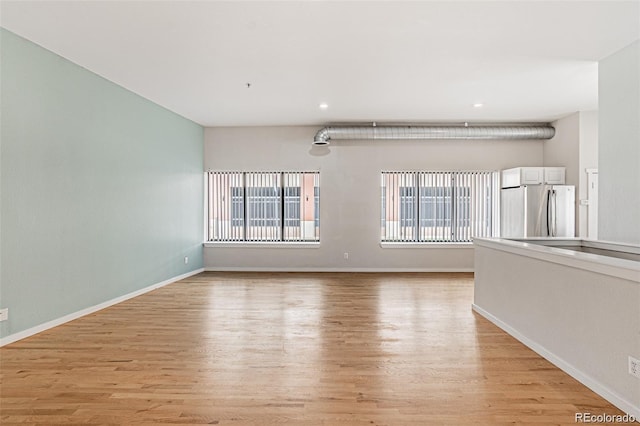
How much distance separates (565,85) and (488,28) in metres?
2.44

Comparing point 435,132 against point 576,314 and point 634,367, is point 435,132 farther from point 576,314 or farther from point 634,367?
point 634,367

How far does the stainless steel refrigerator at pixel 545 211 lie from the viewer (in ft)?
20.4

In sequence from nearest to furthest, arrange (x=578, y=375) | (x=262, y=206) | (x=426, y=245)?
(x=578, y=375) → (x=426, y=245) → (x=262, y=206)

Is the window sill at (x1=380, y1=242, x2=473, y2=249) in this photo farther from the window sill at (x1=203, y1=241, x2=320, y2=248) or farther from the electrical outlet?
the electrical outlet

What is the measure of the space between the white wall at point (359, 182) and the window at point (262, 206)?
10.5 inches

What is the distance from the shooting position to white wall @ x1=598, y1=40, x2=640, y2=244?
3.82 meters

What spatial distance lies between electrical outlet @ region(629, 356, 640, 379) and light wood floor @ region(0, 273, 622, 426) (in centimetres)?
30

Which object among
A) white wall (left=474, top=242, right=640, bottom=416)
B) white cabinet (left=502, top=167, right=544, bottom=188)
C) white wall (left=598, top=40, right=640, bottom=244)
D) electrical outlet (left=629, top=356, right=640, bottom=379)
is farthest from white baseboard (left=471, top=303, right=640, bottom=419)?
white cabinet (left=502, top=167, right=544, bottom=188)

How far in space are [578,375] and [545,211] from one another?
4335mm

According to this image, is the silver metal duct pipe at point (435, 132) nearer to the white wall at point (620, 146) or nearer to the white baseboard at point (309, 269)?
the white baseboard at point (309, 269)

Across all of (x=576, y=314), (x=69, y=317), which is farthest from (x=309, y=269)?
(x=576, y=314)

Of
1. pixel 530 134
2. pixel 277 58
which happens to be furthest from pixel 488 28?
pixel 530 134

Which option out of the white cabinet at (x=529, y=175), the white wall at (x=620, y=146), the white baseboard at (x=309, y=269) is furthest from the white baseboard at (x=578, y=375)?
the white cabinet at (x=529, y=175)

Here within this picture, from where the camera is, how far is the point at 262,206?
302 inches
